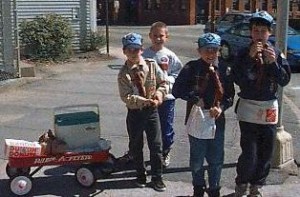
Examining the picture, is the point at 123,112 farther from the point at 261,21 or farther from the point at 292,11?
the point at 292,11

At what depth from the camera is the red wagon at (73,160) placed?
192 inches

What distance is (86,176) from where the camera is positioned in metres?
4.99

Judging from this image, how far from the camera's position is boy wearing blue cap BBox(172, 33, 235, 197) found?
4.56m

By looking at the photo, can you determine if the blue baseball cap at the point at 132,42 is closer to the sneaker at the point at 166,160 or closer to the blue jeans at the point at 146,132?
the blue jeans at the point at 146,132

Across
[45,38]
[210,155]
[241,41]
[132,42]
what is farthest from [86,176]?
[241,41]

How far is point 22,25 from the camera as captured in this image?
14367 millimetres

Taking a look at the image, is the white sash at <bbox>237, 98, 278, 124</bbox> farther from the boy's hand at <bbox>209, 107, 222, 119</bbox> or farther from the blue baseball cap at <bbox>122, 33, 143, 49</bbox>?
the blue baseball cap at <bbox>122, 33, 143, 49</bbox>

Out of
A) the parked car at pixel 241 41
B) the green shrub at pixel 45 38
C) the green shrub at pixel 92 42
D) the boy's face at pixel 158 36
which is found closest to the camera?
the boy's face at pixel 158 36

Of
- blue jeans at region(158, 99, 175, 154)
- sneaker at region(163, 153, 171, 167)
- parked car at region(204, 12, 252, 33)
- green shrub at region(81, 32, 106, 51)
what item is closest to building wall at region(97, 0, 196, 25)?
parked car at region(204, 12, 252, 33)

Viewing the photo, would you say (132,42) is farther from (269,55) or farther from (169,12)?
(169,12)

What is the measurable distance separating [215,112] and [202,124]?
0.54 feet

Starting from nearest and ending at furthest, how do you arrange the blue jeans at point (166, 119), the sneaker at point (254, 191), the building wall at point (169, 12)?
the sneaker at point (254, 191) < the blue jeans at point (166, 119) < the building wall at point (169, 12)

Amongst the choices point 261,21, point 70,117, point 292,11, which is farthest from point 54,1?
point 292,11

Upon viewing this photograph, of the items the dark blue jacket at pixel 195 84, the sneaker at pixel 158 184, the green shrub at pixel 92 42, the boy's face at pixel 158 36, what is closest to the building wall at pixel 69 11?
the green shrub at pixel 92 42
